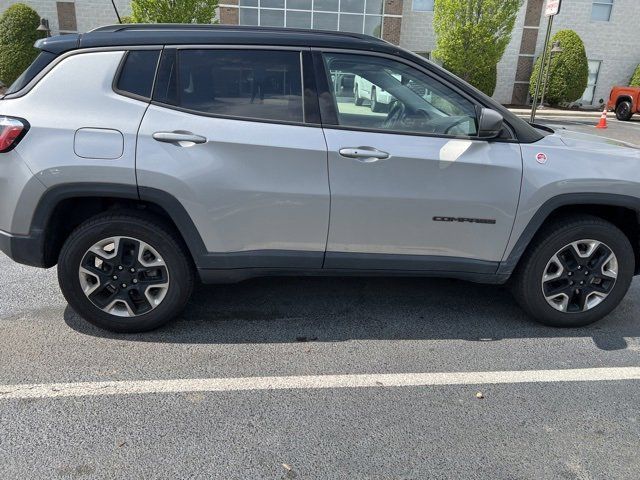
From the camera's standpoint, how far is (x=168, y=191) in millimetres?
3092

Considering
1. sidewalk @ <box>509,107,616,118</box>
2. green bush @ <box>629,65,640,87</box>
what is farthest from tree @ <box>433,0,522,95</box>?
green bush @ <box>629,65,640,87</box>

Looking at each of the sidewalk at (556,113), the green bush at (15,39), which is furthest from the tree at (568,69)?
the green bush at (15,39)

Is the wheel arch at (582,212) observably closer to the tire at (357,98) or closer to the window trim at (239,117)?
the tire at (357,98)

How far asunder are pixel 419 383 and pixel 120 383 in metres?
1.69

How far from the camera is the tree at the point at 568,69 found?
24.3m

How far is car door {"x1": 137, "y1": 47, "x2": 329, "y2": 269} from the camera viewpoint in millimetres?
3066

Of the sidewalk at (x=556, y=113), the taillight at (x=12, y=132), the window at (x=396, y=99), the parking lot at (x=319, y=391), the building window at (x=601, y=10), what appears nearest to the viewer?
the parking lot at (x=319, y=391)

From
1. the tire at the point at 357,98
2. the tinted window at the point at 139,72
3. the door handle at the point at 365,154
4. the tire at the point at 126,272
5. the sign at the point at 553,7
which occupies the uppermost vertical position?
the sign at the point at 553,7

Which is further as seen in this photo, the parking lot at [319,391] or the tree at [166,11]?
the tree at [166,11]

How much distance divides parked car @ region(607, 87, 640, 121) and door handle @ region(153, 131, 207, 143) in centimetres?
2170

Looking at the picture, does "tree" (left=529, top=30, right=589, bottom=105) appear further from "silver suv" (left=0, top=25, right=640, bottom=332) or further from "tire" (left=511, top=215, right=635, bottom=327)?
"silver suv" (left=0, top=25, right=640, bottom=332)

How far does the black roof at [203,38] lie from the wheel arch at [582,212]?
4.62ft

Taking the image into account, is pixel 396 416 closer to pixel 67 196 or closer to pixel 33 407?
pixel 33 407

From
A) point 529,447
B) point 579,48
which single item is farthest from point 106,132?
point 579,48
